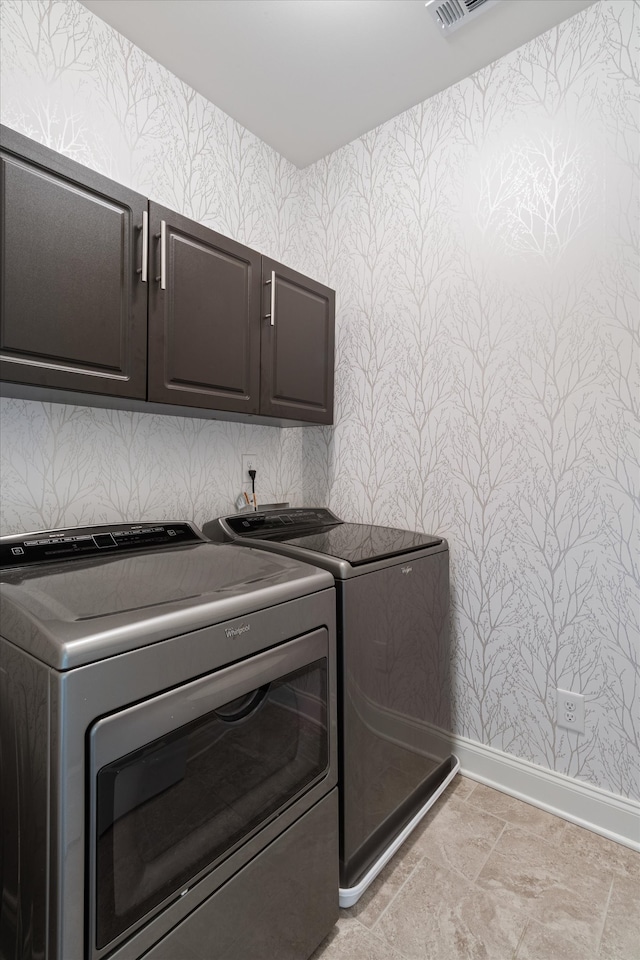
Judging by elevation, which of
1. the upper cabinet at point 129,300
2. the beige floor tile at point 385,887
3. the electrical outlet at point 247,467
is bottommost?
the beige floor tile at point 385,887

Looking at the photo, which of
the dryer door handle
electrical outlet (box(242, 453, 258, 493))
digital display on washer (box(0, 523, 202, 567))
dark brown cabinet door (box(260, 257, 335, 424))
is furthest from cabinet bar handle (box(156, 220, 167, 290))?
the dryer door handle

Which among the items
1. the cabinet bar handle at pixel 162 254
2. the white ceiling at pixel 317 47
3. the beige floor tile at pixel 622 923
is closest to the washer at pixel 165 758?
the beige floor tile at pixel 622 923

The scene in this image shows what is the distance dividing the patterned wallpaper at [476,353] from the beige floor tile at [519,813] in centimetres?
16

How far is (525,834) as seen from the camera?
60.3 inches

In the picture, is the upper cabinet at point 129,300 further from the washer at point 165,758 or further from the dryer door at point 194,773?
the dryer door at point 194,773

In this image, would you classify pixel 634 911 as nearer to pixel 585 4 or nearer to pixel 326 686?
pixel 326 686

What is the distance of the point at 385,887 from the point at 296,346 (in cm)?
182

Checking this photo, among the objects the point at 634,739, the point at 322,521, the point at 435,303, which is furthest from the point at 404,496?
the point at 634,739

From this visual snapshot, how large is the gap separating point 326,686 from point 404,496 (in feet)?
3.30

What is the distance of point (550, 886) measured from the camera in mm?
1339

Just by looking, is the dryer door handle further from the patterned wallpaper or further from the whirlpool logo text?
the patterned wallpaper

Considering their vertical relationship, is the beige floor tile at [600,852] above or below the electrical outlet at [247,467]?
below

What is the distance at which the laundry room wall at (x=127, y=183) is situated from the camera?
1400 mm

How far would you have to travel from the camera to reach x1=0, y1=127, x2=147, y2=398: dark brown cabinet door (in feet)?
3.59
